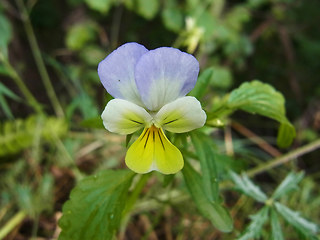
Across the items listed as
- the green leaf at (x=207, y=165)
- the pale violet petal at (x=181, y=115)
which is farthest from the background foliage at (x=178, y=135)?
the pale violet petal at (x=181, y=115)

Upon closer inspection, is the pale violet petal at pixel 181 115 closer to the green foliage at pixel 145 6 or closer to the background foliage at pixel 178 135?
the background foliage at pixel 178 135

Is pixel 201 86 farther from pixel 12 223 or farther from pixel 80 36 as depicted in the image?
pixel 80 36

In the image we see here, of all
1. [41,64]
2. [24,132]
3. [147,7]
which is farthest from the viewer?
[41,64]

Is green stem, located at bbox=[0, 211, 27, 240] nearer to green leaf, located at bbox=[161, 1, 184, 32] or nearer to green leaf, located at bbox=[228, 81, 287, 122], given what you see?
green leaf, located at bbox=[228, 81, 287, 122]

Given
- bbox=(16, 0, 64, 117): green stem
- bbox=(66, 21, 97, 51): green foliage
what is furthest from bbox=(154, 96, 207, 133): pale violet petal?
bbox=(66, 21, 97, 51): green foliage

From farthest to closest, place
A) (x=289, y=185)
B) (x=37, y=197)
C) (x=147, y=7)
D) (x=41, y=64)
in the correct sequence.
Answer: (x=41, y=64) → (x=147, y=7) → (x=37, y=197) → (x=289, y=185)

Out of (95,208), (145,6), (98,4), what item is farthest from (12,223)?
(145,6)
